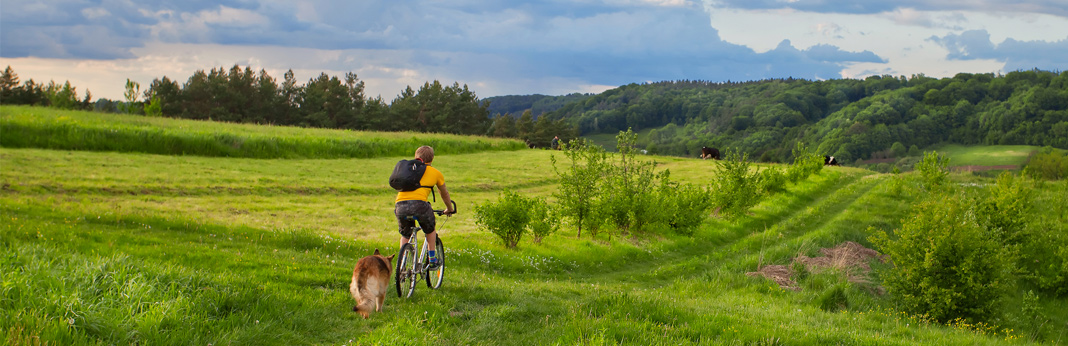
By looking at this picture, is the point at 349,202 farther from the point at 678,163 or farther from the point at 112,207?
the point at 678,163

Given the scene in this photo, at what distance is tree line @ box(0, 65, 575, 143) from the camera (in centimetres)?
6356

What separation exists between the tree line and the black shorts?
170 ft

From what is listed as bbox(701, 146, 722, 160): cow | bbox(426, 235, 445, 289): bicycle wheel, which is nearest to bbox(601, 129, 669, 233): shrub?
bbox(426, 235, 445, 289): bicycle wheel

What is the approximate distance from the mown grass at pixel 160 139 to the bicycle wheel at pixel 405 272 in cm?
2789

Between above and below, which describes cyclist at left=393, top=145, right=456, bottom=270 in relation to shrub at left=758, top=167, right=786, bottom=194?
above

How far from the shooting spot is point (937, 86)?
389 feet

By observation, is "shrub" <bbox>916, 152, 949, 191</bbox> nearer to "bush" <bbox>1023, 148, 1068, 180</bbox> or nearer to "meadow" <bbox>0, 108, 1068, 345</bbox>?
"meadow" <bbox>0, 108, 1068, 345</bbox>

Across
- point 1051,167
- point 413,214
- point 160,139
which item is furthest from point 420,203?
point 1051,167

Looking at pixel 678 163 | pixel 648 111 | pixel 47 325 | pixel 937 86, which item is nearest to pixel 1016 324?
pixel 47 325

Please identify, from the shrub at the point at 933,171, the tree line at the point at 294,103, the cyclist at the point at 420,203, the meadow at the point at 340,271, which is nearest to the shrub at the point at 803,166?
the meadow at the point at 340,271

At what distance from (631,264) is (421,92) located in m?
74.3

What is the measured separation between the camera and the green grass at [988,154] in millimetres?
75000

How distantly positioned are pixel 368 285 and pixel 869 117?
108838 mm

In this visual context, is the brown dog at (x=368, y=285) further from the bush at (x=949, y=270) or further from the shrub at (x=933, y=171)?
the shrub at (x=933, y=171)
